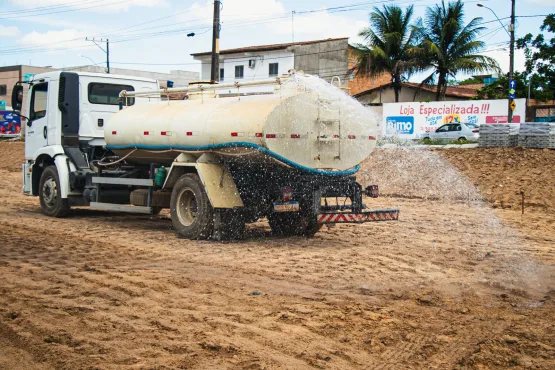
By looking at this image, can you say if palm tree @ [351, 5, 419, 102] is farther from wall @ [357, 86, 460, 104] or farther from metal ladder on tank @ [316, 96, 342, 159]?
metal ladder on tank @ [316, 96, 342, 159]

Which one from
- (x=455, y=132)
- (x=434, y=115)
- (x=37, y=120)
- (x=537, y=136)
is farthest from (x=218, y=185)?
(x=434, y=115)

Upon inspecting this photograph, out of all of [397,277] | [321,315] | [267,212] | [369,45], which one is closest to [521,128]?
[267,212]

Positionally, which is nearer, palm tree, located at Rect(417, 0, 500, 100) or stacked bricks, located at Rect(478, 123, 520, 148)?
stacked bricks, located at Rect(478, 123, 520, 148)

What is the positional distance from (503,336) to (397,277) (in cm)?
274

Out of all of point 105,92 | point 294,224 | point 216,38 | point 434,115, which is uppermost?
point 216,38

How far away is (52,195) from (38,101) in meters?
2.15

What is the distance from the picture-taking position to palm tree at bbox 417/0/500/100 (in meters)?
43.5

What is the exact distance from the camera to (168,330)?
19.2 ft

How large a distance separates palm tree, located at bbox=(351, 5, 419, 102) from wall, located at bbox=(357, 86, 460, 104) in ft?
10.1

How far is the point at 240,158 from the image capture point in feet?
35.8

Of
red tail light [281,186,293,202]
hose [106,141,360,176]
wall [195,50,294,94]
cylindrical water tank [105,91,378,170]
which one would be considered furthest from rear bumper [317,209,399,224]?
wall [195,50,294,94]

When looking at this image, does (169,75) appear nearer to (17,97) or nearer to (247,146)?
(17,97)

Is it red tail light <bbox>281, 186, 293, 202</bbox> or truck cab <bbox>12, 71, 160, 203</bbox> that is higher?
truck cab <bbox>12, 71, 160, 203</bbox>

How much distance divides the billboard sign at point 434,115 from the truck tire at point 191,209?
25.9 meters
